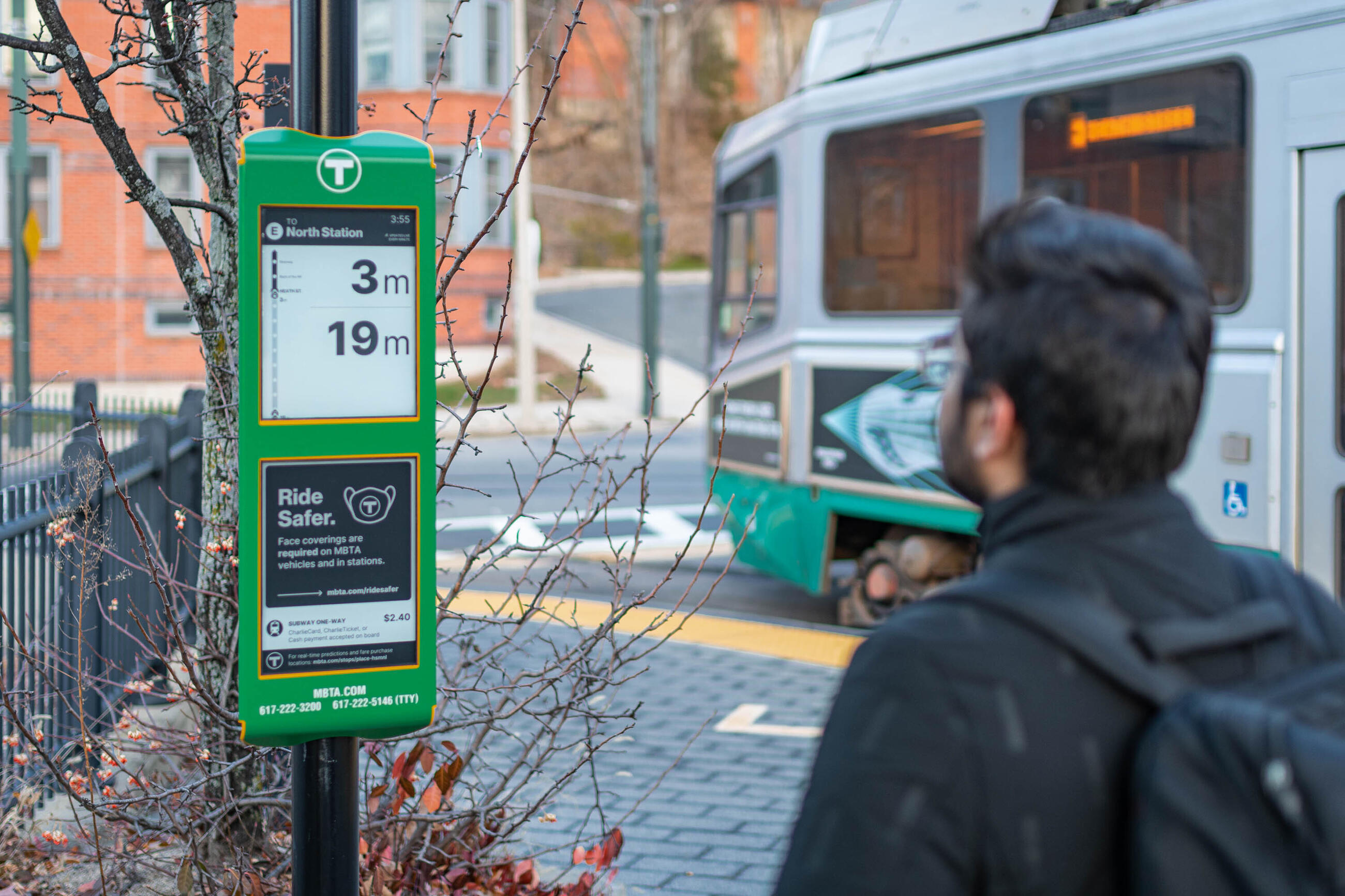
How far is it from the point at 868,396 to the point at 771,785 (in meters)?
3.14

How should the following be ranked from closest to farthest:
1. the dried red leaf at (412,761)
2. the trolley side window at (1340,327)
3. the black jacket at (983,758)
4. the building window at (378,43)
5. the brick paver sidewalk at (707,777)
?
1. the black jacket at (983,758)
2. the dried red leaf at (412,761)
3. the brick paver sidewalk at (707,777)
4. the trolley side window at (1340,327)
5. the building window at (378,43)

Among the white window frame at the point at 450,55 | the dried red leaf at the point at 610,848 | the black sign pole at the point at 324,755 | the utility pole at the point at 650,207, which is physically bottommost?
the dried red leaf at the point at 610,848

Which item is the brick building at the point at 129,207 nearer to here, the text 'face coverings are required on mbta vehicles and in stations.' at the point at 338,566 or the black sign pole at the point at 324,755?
the black sign pole at the point at 324,755

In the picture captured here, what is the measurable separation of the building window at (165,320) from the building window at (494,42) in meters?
8.41

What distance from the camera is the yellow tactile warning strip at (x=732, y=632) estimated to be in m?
7.93

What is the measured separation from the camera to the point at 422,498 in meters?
2.74

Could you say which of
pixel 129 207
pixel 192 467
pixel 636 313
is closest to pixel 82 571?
pixel 192 467

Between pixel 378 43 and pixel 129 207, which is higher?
pixel 378 43

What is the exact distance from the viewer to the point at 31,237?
18375 mm

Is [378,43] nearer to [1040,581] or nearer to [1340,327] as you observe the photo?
[1340,327]

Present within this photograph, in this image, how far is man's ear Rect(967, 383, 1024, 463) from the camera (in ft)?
4.61

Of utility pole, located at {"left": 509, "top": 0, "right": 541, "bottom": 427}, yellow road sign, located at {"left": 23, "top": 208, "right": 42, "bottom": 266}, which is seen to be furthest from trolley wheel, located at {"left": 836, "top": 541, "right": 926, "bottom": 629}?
utility pole, located at {"left": 509, "top": 0, "right": 541, "bottom": 427}

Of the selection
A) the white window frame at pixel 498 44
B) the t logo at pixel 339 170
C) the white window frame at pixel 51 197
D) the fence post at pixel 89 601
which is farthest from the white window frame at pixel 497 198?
the t logo at pixel 339 170

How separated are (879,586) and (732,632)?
907 mm
